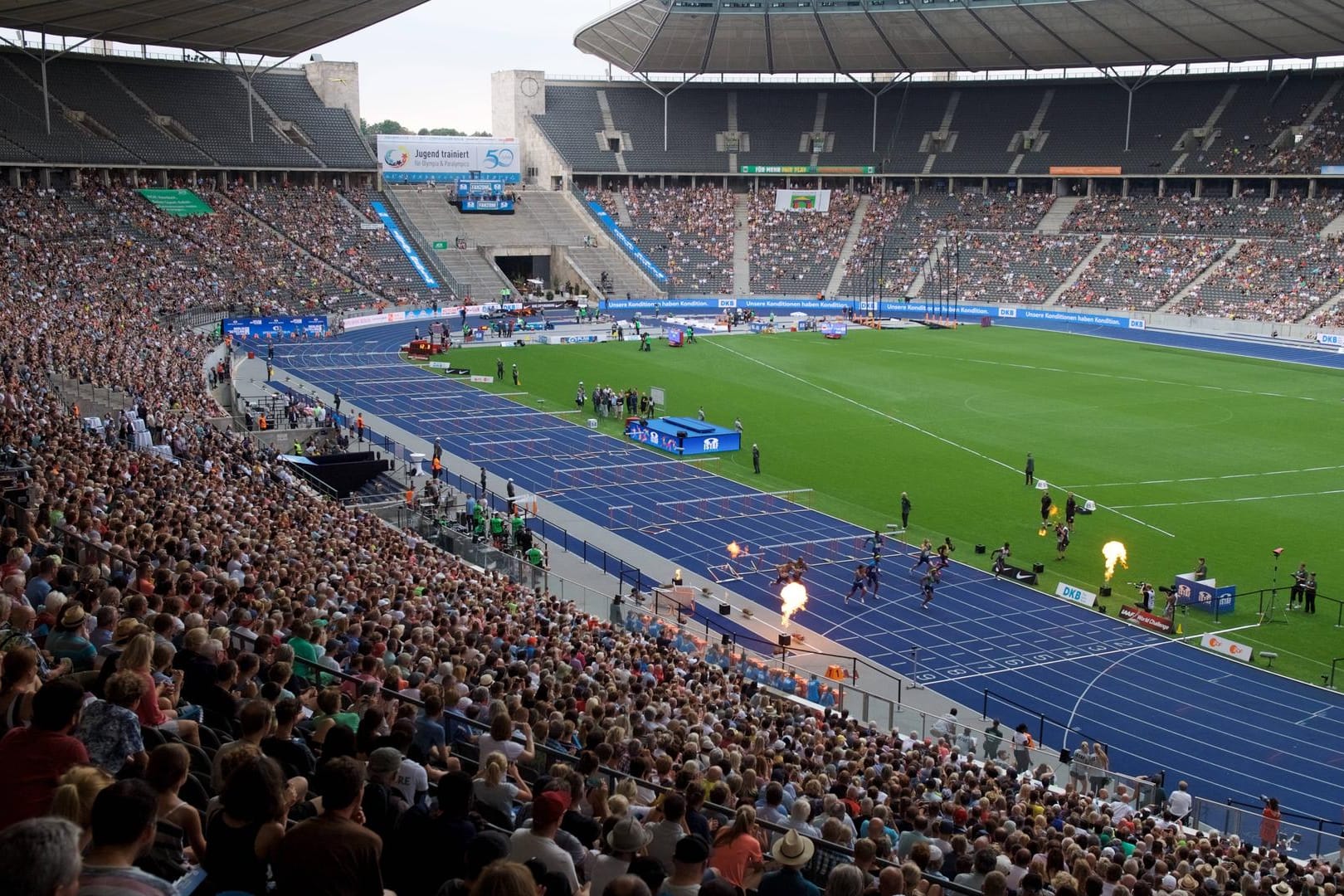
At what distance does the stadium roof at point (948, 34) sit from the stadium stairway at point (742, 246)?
1071cm

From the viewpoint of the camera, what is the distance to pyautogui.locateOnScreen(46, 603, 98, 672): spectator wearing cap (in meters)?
9.66

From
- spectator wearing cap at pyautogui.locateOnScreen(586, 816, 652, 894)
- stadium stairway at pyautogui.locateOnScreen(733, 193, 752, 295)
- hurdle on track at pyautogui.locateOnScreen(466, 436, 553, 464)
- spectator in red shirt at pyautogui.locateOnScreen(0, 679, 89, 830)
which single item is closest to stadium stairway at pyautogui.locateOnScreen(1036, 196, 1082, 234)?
stadium stairway at pyautogui.locateOnScreen(733, 193, 752, 295)

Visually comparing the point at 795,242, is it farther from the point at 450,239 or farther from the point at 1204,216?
the point at 1204,216

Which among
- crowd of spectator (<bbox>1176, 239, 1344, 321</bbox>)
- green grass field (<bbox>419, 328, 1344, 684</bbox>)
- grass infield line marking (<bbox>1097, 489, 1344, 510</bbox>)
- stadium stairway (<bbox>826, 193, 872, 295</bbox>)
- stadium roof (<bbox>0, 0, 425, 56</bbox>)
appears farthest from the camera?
stadium stairway (<bbox>826, 193, 872, 295</bbox>)

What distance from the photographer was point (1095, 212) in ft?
312

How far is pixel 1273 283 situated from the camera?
8019 cm

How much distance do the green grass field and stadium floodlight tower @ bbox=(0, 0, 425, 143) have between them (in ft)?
68.1

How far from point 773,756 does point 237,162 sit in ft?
267

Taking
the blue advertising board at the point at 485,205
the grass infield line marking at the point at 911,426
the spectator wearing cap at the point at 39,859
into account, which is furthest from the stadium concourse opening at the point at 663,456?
the blue advertising board at the point at 485,205

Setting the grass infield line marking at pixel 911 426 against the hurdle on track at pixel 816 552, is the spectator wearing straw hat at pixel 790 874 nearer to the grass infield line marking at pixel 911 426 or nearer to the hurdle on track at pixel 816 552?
the hurdle on track at pixel 816 552

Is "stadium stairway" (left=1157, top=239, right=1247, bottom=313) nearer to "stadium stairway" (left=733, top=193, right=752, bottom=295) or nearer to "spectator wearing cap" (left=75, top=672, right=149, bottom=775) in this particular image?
"stadium stairway" (left=733, top=193, right=752, bottom=295)

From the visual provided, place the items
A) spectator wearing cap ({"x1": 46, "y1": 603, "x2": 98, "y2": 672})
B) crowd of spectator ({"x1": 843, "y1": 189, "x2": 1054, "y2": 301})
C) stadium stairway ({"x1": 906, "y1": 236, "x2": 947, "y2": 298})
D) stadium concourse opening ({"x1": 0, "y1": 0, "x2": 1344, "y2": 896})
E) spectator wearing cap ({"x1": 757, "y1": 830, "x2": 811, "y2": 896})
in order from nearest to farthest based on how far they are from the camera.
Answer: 1. spectator wearing cap ({"x1": 757, "y1": 830, "x2": 811, "y2": 896})
2. stadium concourse opening ({"x1": 0, "y1": 0, "x2": 1344, "y2": 896})
3. spectator wearing cap ({"x1": 46, "y1": 603, "x2": 98, "y2": 672})
4. stadium stairway ({"x1": 906, "y1": 236, "x2": 947, "y2": 298})
5. crowd of spectator ({"x1": 843, "y1": 189, "x2": 1054, "y2": 301})

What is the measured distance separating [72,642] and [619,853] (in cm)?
502

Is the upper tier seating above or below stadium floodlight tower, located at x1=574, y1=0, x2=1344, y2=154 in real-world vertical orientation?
below
